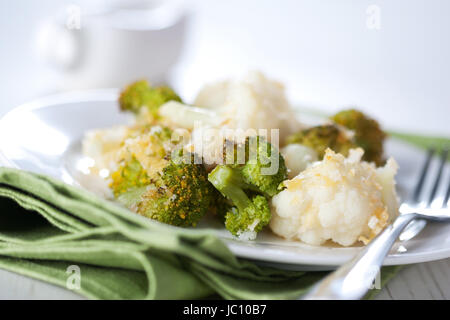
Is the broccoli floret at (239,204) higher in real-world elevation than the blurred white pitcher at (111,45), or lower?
lower

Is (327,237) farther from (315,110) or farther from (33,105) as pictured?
(315,110)

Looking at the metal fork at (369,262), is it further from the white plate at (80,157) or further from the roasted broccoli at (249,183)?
the roasted broccoli at (249,183)

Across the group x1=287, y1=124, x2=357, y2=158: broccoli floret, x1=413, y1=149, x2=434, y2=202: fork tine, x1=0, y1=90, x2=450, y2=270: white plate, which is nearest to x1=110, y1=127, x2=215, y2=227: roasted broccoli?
x1=0, y1=90, x2=450, y2=270: white plate

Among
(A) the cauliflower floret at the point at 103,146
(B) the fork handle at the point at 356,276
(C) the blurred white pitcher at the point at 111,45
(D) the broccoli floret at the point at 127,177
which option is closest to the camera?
(B) the fork handle at the point at 356,276

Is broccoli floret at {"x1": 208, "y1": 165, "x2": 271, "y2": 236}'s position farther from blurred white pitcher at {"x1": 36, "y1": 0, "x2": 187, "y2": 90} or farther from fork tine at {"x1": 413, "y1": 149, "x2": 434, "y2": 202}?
blurred white pitcher at {"x1": 36, "y1": 0, "x2": 187, "y2": 90}

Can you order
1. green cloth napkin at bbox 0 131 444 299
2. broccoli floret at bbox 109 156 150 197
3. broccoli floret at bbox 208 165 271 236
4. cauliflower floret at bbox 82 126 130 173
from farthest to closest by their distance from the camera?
cauliflower floret at bbox 82 126 130 173 < broccoli floret at bbox 109 156 150 197 < broccoli floret at bbox 208 165 271 236 < green cloth napkin at bbox 0 131 444 299

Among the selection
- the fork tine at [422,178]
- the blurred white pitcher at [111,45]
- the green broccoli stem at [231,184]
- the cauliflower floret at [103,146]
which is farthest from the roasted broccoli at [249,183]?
the blurred white pitcher at [111,45]
